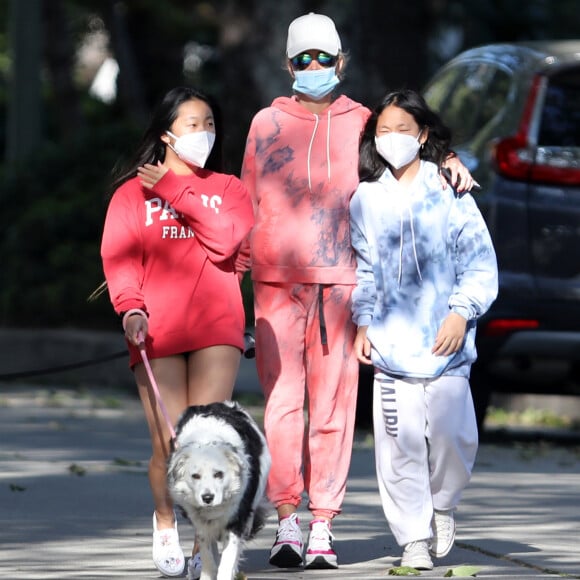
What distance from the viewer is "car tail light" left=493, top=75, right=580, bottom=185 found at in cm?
915

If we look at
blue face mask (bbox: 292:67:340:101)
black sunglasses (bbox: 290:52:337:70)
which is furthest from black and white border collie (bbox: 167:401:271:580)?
black sunglasses (bbox: 290:52:337:70)

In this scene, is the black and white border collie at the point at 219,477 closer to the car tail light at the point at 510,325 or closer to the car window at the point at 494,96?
the car tail light at the point at 510,325

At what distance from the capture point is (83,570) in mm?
6090

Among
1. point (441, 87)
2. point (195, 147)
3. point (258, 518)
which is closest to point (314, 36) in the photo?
point (195, 147)

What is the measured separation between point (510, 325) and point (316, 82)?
308cm

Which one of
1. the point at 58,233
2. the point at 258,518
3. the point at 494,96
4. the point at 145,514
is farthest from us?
the point at 58,233

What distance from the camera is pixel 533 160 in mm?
9188

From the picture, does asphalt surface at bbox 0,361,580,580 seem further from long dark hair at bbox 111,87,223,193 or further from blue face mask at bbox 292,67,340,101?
blue face mask at bbox 292,67,340,101

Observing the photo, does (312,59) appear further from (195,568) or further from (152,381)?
(195,568)

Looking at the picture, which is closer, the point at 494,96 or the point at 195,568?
the point at 195,568

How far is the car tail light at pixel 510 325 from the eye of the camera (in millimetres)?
9148

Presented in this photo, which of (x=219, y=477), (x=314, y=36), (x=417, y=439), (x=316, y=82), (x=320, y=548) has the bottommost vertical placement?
(x=320, y=548)

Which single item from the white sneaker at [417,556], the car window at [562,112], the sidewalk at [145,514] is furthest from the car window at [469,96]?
the white sneaker at [417,556]

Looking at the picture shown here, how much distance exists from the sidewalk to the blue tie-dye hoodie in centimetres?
85
